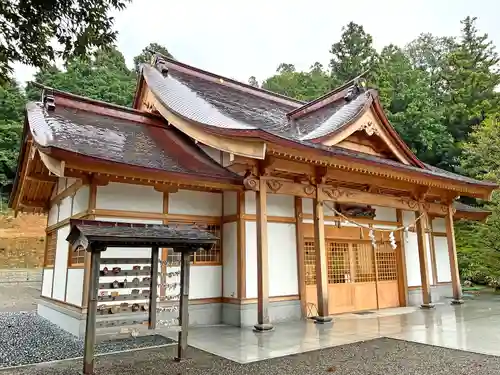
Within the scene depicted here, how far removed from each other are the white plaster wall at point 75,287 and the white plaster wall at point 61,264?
373mm

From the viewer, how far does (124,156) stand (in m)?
6.52

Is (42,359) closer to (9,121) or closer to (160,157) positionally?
(160,157)

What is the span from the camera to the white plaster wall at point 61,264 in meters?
7.69

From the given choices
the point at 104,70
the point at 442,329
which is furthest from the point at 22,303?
the point at 104,70

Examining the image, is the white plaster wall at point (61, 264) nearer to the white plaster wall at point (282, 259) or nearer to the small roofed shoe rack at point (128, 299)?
the small roofed shoe rack at point (128, 299)

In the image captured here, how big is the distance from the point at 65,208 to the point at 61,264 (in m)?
1.19

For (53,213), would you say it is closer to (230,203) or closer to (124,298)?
(230,203)

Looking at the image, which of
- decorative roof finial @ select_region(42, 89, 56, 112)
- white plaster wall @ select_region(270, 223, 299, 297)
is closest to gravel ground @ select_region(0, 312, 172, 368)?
white plaster wall @ select_region(270, 223, 299, 297)

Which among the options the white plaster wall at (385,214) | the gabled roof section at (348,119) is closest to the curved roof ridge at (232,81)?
the gabled roof section at (348,119)

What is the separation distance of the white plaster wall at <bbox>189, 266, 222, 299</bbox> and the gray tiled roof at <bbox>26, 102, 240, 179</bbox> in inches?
75.1

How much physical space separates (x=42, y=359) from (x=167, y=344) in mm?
1674

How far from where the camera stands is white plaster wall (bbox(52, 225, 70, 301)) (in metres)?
7.69

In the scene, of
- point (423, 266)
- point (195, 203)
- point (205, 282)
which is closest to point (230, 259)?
point (205, 282)

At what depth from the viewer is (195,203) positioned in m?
7.68
